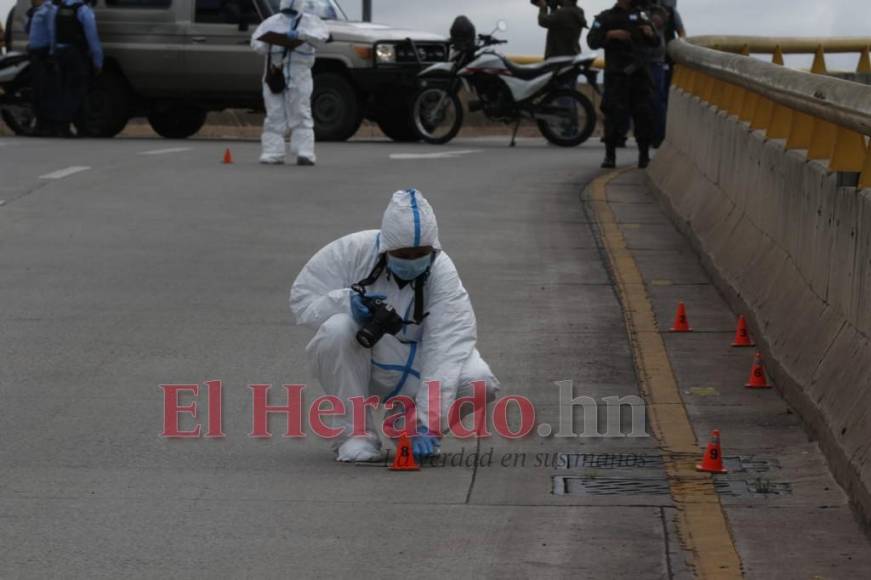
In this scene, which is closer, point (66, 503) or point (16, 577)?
point (16, 577)

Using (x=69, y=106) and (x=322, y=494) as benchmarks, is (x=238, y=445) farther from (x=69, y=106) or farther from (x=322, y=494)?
(x=69, y=106)

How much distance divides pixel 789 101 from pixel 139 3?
1771 centimetres

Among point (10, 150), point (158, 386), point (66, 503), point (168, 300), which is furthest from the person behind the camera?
point (10, 150)

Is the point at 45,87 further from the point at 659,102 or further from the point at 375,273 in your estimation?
the point at 375,273

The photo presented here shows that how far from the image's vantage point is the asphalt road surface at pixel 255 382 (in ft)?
21.2

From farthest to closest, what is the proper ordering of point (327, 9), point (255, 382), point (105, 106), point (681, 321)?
point (105, 106), point (327, 9), point (681, 321), point (255, 382)

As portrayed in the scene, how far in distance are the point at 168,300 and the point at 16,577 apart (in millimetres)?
6357

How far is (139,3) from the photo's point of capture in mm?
26469

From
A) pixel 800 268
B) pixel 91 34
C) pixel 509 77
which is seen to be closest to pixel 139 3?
pixel 91 34

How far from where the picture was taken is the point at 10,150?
22.9 meters

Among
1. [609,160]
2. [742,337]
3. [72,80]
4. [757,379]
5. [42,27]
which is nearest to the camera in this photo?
[757,379]

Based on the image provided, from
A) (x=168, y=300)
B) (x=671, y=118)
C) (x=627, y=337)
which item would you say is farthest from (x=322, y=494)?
(x=671, y=118)

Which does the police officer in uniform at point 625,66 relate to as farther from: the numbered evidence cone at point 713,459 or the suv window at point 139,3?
the numbered evidence cone at point 713,459

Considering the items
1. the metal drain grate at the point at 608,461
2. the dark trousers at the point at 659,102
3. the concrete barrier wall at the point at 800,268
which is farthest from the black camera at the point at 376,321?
the dark trousers at the point at 659,102
